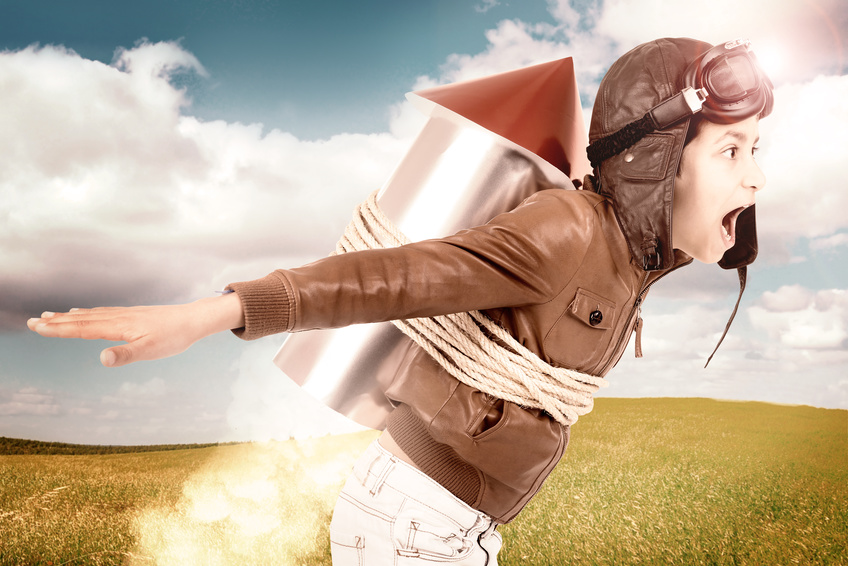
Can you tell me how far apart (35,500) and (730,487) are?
5.20 metres

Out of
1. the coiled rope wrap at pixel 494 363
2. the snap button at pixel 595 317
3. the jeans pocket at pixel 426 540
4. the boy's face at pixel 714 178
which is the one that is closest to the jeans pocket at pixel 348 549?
the jeans pocket at pixel 426 540

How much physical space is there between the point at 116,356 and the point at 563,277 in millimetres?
918

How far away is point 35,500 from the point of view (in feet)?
11.7

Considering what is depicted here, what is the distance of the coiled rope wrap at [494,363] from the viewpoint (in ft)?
4.14

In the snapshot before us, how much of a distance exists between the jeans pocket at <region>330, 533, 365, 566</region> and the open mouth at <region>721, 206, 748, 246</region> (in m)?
1.31

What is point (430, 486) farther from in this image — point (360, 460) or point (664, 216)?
point (664, 216)

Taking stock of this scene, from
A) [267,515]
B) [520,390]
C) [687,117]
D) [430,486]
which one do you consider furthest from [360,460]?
[267,515]

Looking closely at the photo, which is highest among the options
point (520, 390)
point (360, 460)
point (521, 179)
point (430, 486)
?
point (521, 179)

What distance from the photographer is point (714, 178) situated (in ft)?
4.44

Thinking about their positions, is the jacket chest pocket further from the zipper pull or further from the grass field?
the grass field

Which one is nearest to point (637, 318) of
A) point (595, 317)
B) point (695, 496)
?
point (595, 317)

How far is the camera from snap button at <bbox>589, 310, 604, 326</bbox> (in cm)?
129

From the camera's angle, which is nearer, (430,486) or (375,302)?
(375,302)

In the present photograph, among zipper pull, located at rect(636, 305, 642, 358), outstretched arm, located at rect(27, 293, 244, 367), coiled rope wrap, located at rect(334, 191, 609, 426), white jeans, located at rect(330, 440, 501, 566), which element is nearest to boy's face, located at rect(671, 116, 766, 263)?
zipper pull, located at rect(636, 305, 642, 358)
